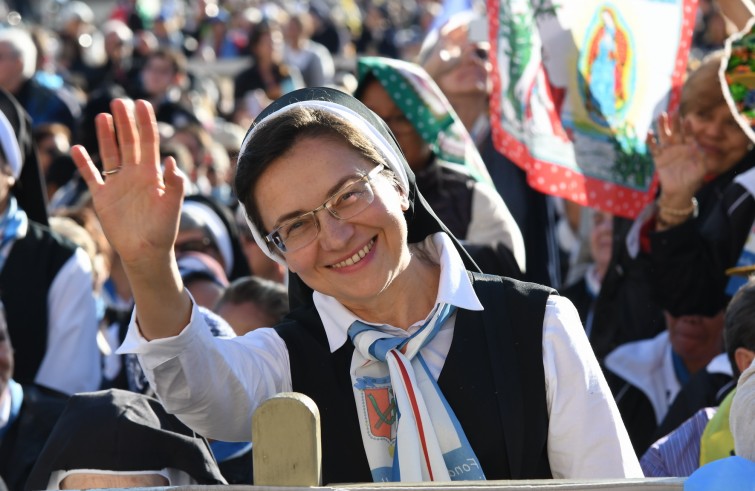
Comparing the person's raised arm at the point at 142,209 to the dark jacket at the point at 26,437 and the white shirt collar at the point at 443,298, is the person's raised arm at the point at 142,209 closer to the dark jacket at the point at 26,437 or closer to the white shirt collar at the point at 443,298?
A: the white shirt collar at the point at 443,298

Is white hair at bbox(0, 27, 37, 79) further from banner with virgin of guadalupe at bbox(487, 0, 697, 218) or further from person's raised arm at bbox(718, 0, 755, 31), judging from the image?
person's raised arm at bbox(718, 0, 755, 31)

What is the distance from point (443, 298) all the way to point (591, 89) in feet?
8.24

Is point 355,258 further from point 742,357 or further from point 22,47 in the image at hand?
point 22,47

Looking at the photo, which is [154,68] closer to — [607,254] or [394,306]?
[607,254]

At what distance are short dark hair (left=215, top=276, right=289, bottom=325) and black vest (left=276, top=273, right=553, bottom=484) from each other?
67.0 inches

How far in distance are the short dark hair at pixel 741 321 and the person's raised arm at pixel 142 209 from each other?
6.05 feet

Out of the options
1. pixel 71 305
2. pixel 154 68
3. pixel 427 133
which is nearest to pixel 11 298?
pixel 71 305

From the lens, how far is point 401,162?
9.04 feet

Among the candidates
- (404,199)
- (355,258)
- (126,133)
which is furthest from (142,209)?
(404,199)

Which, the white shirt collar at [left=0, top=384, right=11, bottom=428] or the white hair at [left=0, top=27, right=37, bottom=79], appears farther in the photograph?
the white hair at [left=0, top=27, right=37, bottom=79]

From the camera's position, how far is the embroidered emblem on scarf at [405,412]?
100 inches

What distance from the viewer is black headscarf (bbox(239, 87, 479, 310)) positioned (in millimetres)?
2680

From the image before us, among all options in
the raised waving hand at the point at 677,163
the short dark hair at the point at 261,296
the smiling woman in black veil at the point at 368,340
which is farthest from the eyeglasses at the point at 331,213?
the raised waving hand at the point at 677,163

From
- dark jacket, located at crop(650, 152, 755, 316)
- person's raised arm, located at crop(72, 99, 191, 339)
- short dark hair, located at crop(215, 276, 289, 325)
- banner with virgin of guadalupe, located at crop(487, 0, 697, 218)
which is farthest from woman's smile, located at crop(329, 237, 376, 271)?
banner with virgin of guadalupe, located at crop(487, 0, 697, 218)
